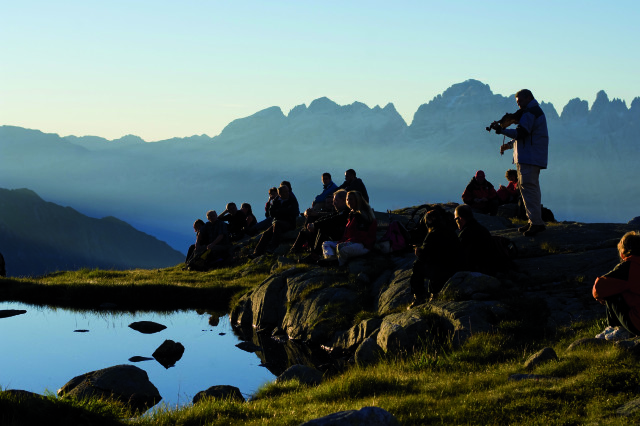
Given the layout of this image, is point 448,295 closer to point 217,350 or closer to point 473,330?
point 473,330

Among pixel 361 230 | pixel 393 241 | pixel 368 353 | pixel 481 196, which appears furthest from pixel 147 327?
pixel 481 196

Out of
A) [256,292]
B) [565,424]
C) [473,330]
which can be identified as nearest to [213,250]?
[256,292]

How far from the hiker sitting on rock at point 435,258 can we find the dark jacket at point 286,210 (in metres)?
12.6

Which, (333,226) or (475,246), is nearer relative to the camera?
(475,246)

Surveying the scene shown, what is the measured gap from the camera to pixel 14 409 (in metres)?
7.89

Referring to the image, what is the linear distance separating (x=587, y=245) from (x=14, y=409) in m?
14.0

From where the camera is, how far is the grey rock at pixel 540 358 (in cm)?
967

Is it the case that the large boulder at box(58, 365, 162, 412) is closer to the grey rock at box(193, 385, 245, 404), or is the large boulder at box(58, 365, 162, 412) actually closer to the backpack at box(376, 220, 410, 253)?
the grey rock at box(193, 385, 245, 404)

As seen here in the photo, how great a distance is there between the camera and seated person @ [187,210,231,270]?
26.8 meters

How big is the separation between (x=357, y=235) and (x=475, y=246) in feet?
14.6

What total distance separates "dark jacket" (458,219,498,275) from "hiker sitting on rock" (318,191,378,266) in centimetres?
362

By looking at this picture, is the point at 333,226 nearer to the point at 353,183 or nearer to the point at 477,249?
the point at 353,183

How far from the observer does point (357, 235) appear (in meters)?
18.9

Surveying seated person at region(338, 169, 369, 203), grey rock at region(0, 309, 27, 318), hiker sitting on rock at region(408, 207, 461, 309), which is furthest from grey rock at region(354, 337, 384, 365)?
grey rock at region(0, 309, 27, 318)
